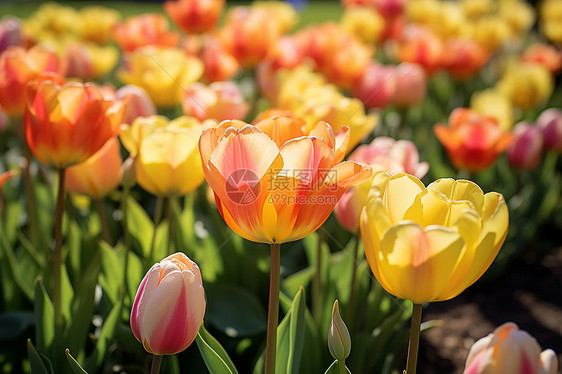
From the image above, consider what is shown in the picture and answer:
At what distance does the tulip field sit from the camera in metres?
0.74

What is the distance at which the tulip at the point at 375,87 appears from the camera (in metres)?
2.08

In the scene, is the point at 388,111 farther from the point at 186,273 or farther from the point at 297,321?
the point at 186,273

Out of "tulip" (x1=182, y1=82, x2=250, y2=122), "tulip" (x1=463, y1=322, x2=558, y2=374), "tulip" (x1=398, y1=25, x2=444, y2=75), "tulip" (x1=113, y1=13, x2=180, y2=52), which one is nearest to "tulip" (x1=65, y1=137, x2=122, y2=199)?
"tulip" (x1=182, y1=82, x2=250, y2=122)

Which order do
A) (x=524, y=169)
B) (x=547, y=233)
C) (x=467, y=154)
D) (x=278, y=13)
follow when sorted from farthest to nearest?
(x=278, y=13) < (x=547, y=233) < (x=524, y=169) < (x=467, y=154)

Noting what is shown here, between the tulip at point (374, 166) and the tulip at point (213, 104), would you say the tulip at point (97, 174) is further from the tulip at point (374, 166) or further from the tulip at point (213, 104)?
the tulip at point (374, 166)

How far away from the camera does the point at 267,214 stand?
75cm

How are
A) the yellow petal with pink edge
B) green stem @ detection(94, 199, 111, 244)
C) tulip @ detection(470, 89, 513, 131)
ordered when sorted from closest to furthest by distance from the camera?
the yellow petal with pink edge → green stem @ detection(94, 199, 111, 244) → tulip @ detection(470, 89, 513, 131)

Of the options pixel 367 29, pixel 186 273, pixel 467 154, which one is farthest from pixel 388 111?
pixel 186 273

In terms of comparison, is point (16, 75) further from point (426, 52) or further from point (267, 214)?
point (426, 52)

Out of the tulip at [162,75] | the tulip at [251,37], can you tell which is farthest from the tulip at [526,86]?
the tulip at [162,75]

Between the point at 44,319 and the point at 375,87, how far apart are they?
1.39m

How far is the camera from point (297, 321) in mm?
953

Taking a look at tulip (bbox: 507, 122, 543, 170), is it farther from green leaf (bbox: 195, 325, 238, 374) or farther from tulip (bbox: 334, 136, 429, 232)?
green leaf (bbox: 195, 325, 238, 374)

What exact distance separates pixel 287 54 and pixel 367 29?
0.99 m
